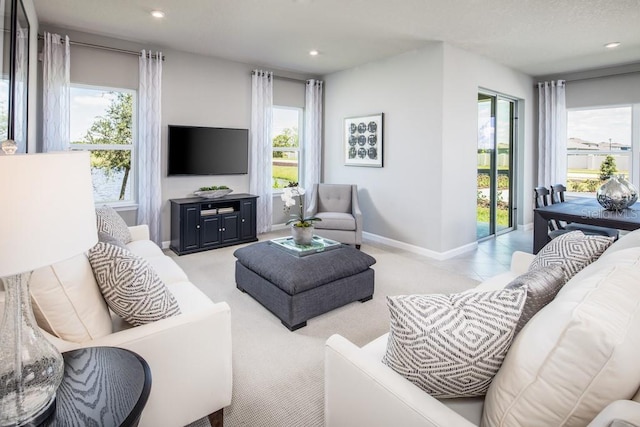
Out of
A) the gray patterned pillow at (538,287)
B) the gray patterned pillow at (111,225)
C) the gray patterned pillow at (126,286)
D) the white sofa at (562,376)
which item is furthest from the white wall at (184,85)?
the gray patterned pillow at (538,287)

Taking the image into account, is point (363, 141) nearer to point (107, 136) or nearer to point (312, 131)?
point (312, 131)

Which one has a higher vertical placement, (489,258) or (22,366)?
(22,366)

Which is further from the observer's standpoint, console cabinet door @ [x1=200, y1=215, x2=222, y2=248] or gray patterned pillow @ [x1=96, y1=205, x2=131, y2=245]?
console cabinet door @ [x1=200, y1=215, x2=222, y2=248]

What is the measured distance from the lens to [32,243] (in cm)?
85

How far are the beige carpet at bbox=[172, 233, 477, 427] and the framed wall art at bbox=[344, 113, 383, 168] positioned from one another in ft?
5.91

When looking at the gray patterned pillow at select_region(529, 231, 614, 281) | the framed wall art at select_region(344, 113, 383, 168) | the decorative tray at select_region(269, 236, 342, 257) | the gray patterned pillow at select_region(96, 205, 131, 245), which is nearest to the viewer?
the gray patterned pillow at select_region(529, 231, 614, 281)

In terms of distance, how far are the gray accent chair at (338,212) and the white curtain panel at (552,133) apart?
11.1ft

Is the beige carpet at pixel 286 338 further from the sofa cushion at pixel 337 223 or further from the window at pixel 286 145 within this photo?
the window at pixel 286 145

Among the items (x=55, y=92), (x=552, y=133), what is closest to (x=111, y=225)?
(x=55, y=92)

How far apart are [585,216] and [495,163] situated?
8.91 feet

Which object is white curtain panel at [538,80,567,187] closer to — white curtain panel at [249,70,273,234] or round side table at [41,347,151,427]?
white curtain panel at [249,70,273,234]

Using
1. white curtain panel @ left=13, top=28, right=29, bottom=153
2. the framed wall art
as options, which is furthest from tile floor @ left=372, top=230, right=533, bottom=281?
white curtain panel @ left=13, top=28, right=29, bottom=153

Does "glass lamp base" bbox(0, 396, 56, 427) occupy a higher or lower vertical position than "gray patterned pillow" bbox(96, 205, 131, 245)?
lower

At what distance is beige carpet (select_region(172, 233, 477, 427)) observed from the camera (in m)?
1.85
